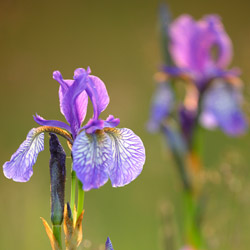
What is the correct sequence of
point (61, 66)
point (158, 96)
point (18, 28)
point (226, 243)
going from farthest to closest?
point (61, 66), point (18, 28), point (158, 96), point (226, 243)

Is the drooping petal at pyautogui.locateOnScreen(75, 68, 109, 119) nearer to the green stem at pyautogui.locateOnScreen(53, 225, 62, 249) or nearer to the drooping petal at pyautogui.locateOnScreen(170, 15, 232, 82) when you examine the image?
the green stem at pyautogui.locateOnScreen(53, 225, 62, 249)

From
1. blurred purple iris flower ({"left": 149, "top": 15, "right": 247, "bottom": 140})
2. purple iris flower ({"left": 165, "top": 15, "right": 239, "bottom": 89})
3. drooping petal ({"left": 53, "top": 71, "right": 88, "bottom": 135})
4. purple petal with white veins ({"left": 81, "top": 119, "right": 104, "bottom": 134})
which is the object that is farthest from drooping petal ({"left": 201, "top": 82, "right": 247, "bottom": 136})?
purple petal with white veins ({"left": 81, "top": 119, "right": 104, "bottom": 134})

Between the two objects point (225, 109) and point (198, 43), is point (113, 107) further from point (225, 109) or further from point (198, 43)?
point (225, 109)

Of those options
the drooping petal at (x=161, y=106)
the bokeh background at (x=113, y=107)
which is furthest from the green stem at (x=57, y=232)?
the drooping petal at (x=161, y=106)

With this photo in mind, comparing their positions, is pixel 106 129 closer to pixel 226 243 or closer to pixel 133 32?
pixel 226 243

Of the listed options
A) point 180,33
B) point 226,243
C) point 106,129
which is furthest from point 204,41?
point 106,129

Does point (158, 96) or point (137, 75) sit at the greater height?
point (137, 75)

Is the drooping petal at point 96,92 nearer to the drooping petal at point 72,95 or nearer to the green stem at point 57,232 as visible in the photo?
the drooping petal at point 72,95
